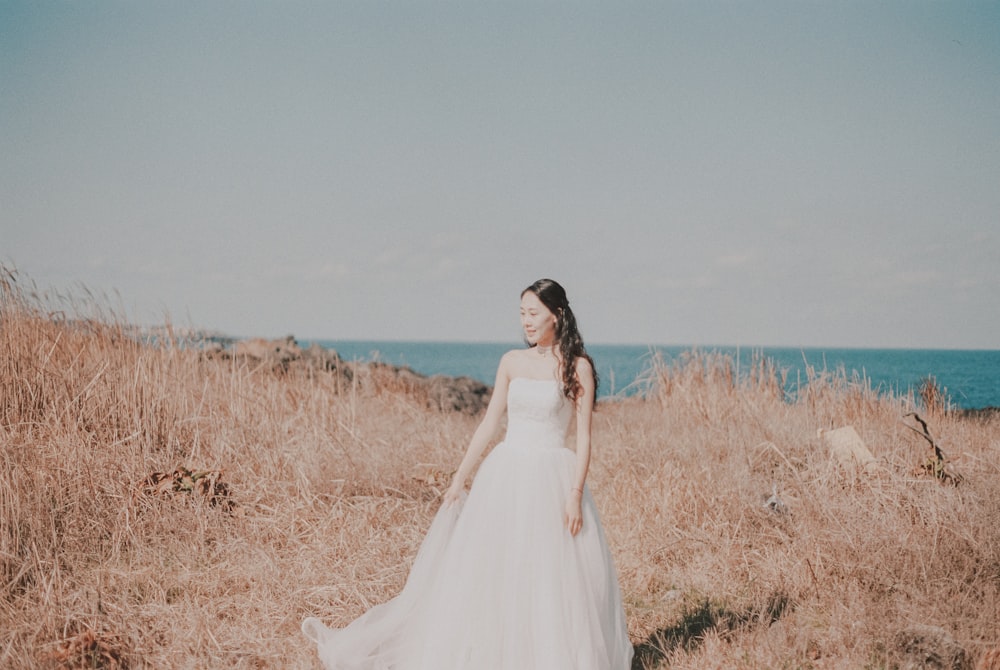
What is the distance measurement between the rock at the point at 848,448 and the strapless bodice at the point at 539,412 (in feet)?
12.5

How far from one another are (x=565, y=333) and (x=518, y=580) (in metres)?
1.37

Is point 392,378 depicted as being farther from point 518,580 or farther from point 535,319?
point 518,580

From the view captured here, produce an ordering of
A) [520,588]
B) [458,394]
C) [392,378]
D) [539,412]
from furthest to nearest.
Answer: [458,394]
[392,378]
[539,412]
[520,588]

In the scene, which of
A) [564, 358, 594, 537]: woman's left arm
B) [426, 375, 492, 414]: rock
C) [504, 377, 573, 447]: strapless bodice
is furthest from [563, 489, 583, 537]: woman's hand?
[426, 375, 492, 414]: rock

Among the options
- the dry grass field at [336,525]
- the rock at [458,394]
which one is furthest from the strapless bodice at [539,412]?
the rock at [458,394]

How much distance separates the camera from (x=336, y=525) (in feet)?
19.7

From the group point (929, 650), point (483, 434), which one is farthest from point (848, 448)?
point (483, 434)

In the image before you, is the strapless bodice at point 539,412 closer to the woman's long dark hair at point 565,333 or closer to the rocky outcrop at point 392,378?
the woman's long dark hair at point 565,333

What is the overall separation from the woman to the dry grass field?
71cm

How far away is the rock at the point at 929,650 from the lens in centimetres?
386

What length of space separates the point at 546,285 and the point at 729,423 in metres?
5.74

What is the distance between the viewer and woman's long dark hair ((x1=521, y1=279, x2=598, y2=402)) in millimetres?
3900

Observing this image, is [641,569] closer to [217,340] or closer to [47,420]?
[47,420]

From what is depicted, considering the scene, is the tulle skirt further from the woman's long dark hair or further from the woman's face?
the woman's face
